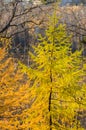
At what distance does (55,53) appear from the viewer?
9.38 metres

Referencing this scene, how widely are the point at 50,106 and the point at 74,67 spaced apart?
1.14 m

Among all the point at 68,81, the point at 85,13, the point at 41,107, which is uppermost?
the point at 85,13

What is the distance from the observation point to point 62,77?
30.6ft

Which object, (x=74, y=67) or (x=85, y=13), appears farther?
(x=85, y=13)

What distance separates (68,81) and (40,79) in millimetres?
699

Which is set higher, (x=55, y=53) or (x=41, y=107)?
(x=55, y=53)

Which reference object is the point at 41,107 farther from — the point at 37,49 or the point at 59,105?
the point at 37,49

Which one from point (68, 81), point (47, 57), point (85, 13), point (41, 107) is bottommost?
point (41, 107)

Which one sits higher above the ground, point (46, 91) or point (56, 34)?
point (56, 34)

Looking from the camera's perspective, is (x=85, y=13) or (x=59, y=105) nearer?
(x=59, y=105)

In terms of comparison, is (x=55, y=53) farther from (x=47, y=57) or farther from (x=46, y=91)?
(x=46, y=91)

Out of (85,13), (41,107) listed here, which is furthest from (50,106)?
(85,13)

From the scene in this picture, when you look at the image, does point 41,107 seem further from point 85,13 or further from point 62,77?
point 85,13

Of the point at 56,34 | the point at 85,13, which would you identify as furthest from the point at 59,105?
the point at 85,13
